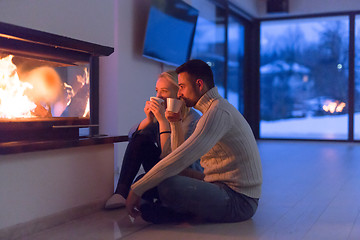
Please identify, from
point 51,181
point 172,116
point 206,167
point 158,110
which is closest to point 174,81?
point 158,110

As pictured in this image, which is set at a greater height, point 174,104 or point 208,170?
point 174,104

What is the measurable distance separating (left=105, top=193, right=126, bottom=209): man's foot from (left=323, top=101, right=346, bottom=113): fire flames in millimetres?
5540

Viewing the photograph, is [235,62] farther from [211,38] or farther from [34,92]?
[34,92]

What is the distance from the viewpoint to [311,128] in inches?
288

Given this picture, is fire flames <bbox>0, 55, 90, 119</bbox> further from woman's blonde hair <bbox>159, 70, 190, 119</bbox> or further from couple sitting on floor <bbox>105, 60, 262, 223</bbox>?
couple sitting on floor <bbox>105, 60, 262, 223</bbox>

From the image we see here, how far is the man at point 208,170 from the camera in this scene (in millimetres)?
1793

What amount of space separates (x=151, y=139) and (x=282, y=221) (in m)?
0.79

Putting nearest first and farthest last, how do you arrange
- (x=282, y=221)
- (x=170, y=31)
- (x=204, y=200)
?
(x=204, y=200), (x=282, y=221), (x=170, y=31)

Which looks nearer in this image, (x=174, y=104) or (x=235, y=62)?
(x=174, y=104)

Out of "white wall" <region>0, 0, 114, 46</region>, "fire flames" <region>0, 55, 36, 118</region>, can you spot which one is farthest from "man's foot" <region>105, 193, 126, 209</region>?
"white wall" <region>0, 0, 114, 46</region>

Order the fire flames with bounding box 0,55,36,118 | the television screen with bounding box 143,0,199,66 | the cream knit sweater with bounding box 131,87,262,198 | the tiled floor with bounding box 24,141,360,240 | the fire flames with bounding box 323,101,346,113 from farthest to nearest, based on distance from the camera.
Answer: the fire flames with bounding box 323,101,346,113 < the television screen with bounding box 143,0,199,66 < the fire flames with bounding box 0,55,36,118 < the tiled floor with bounding box 24,141,360,240 < the cream knit sweater with bounding box 131,87,262,198

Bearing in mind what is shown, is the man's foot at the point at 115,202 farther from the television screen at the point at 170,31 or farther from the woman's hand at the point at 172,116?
the television screen at the point at 170,31

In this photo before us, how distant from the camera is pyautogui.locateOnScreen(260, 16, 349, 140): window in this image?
705cm

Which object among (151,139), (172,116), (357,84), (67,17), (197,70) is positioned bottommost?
(151,139)
